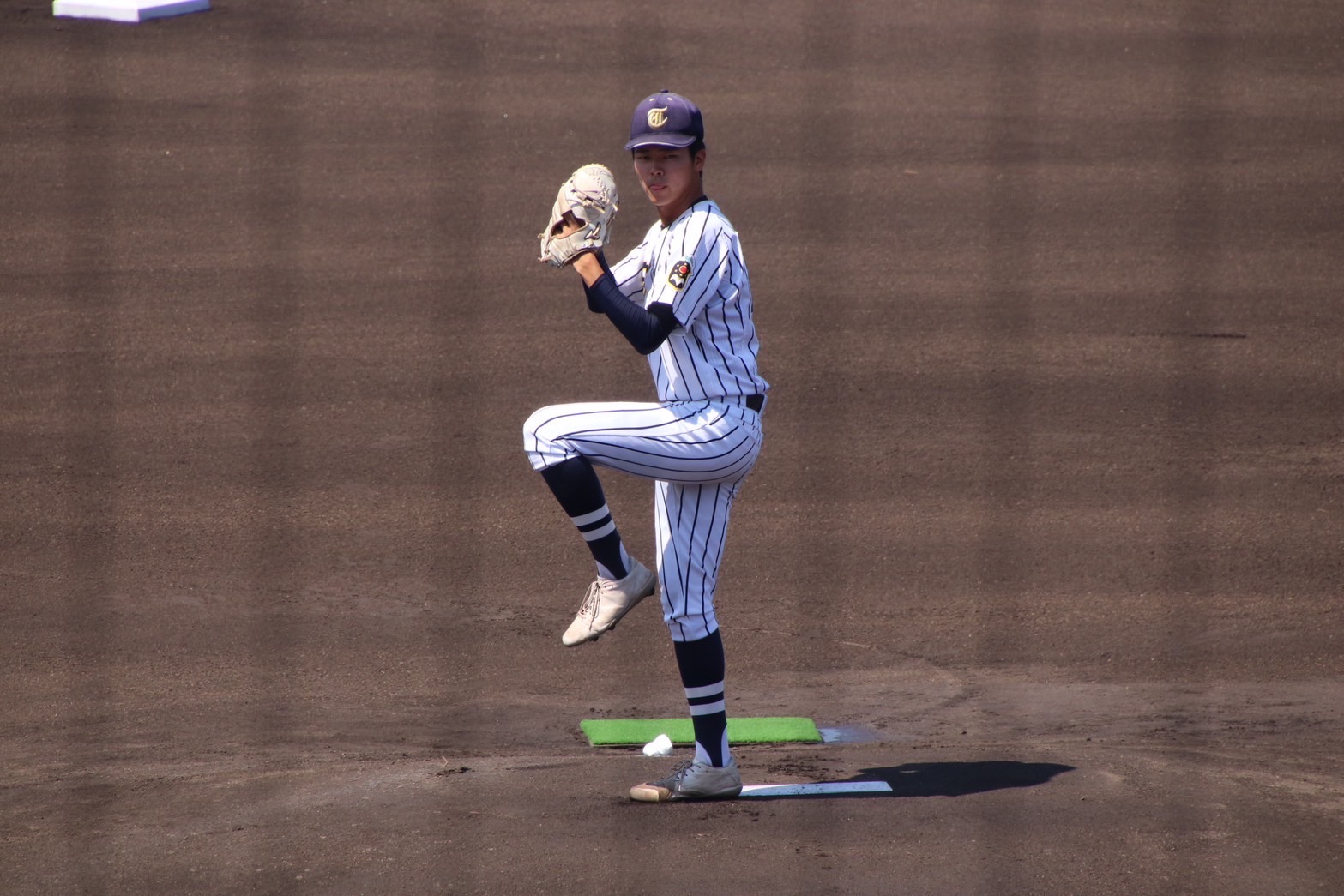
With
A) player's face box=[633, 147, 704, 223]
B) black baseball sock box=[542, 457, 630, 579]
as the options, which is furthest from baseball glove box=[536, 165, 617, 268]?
black baseball sock box=[542, 457, 630, 579]

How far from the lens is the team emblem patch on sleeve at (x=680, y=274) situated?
3.53 m

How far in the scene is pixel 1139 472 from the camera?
707 cm

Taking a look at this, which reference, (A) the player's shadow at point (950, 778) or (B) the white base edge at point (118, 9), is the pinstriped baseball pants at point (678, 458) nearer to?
(A) the player's shadow at point (950, 778)

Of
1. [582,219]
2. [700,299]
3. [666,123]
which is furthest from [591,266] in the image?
[666,123]

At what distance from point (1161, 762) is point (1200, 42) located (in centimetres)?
824

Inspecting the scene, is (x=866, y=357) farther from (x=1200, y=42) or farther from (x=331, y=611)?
(x=1200, y=42)

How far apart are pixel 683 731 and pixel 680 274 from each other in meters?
1.93

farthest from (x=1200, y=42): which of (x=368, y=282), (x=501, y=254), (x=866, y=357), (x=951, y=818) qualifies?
(x=951, y=818)

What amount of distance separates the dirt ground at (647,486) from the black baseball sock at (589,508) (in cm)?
61

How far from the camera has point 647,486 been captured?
7.05 m

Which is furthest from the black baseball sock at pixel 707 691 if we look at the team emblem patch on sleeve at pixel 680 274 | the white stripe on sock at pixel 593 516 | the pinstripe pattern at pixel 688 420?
the team emblem patch on sleeve at pixel 680 274

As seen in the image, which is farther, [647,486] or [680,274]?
[647,486]

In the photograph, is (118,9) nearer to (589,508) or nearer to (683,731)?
(683,731)

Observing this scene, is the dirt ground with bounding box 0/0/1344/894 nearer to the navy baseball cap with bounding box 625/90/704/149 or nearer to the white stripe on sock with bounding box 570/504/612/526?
the white stripe on sock with bounding box 570/504/612/526
